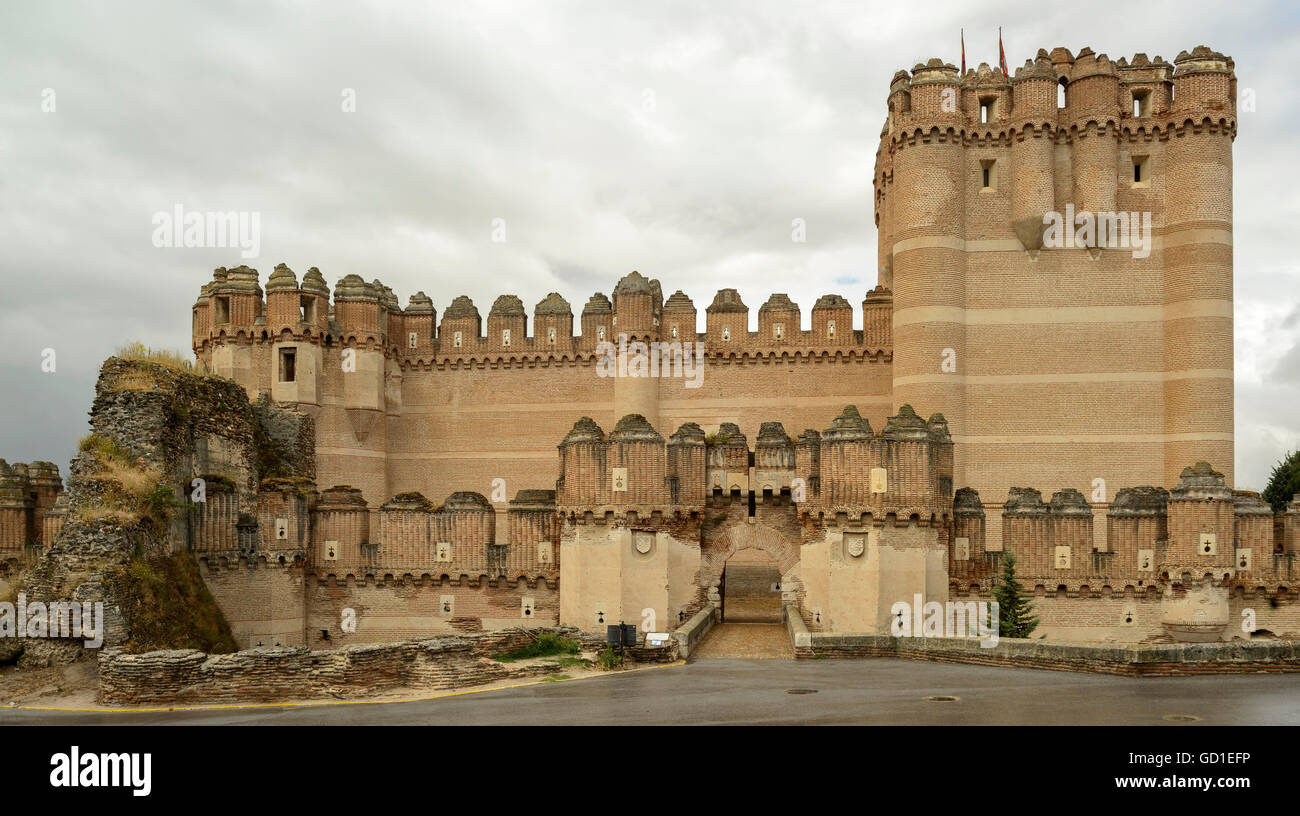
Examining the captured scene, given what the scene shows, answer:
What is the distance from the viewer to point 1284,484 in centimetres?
4738

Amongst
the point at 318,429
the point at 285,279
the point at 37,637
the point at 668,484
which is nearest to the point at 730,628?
the point at 668,484

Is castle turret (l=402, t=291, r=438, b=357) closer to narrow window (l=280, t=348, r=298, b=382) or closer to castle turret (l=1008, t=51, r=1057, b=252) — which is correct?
narrow window (l=280, t=348, r=298, b=382)

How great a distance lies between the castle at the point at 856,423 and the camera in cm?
2328

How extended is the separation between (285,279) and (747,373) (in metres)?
16.5

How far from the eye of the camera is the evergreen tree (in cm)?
4591

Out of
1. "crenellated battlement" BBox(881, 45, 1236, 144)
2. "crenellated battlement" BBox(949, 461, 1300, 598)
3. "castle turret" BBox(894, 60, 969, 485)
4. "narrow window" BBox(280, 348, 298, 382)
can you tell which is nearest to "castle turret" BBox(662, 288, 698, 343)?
"castle turret" BBox(894, 60, 969, 485)

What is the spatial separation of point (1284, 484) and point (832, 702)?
141 ft

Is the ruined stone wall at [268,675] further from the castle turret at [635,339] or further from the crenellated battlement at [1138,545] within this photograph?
the castle turret at [635,339]

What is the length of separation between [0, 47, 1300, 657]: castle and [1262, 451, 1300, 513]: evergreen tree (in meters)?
17.0

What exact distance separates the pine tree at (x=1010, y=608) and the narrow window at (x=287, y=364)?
78.6 feet

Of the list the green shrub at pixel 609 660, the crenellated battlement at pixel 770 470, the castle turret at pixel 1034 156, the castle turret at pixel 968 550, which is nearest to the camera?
the green shrub at pixel 609 660

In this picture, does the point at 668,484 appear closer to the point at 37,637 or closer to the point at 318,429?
the point at 37,637

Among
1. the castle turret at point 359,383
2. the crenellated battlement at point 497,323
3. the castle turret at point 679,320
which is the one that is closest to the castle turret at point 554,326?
the crenellated battlement at point 497,323

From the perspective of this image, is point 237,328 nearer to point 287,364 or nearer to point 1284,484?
point 287,364
